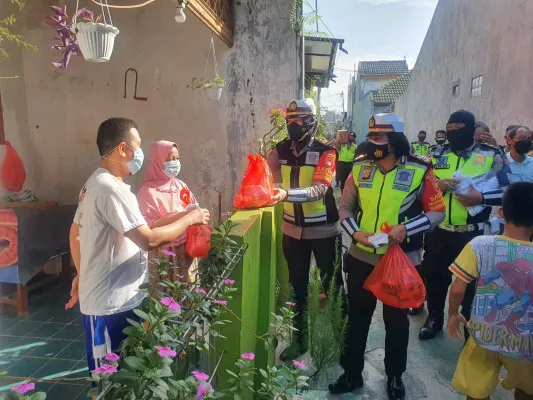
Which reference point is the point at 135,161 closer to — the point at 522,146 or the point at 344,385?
the point at 344,385

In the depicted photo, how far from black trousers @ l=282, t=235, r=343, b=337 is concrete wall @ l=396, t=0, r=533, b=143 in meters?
5.40

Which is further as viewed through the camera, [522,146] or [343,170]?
[343,170]

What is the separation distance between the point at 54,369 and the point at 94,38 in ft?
9.11

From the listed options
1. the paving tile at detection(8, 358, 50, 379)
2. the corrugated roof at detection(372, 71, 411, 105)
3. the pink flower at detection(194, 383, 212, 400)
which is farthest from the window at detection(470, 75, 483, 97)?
the corrugated roof at detection(372, 71, 411, 105)

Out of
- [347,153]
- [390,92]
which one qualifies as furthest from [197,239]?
[390,92]

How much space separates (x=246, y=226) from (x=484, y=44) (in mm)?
9611

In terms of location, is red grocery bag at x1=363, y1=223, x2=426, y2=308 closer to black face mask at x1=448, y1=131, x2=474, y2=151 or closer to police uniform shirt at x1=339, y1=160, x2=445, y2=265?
police uniform shirt at x1=339, y1=160, x2=445, y2=265

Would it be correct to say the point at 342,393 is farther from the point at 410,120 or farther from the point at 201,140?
the point at 410,120

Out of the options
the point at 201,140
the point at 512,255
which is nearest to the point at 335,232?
the point at 512,255

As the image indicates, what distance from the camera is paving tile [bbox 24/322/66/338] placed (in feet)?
13.8

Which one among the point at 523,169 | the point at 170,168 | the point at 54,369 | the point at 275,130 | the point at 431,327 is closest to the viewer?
the point at 170,168

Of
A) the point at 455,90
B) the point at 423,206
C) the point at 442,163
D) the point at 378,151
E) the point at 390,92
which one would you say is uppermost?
the point at 390,92

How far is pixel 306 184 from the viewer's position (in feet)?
11.6

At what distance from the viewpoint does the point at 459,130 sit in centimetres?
379
